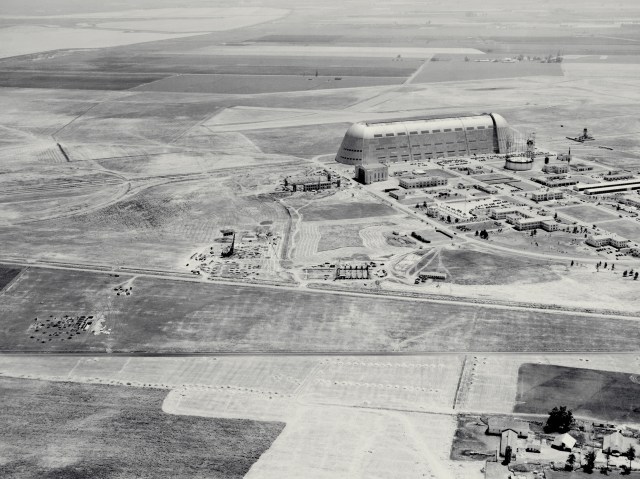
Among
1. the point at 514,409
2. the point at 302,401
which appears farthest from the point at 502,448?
the point at 302,401

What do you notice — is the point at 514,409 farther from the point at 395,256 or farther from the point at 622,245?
the point at 622,245

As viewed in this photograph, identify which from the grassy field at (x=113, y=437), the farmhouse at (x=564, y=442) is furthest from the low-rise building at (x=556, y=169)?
the grassy field at (x=113, y=437)

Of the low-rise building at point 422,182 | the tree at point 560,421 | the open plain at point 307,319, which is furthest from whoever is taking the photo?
the low-rise building at point 422,182

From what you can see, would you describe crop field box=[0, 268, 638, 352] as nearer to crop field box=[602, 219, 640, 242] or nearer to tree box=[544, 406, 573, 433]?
tree box=[544, 406, 573, 433]

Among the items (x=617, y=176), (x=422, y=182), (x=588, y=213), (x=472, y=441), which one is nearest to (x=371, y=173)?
(x=422, y=182)

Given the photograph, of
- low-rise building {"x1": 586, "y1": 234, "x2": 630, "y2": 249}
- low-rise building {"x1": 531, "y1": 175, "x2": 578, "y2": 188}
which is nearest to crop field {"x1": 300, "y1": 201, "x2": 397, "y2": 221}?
low-rise building {"x1": 586, "y1": 234, "x2": 630, "y2": 249}

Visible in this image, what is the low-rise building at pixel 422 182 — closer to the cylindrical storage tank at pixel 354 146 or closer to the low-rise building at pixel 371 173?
the low-rise building at pixel 371 173

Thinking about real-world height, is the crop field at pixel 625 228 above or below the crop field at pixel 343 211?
below
